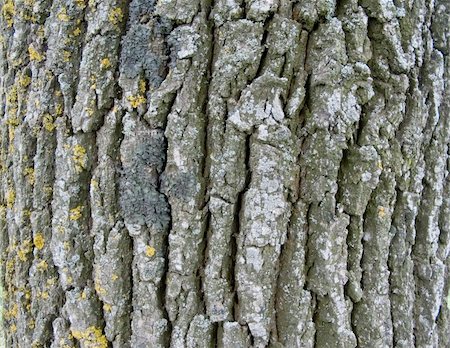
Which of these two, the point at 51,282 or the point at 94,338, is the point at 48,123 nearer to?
the point at 51,282

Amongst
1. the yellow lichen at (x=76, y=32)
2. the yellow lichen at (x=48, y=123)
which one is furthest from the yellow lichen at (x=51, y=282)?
the yellow lichen at (x=76, y=32)

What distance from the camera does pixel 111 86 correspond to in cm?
114

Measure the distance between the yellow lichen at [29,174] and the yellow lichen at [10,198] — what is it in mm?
78

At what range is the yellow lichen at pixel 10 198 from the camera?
129 centimetres

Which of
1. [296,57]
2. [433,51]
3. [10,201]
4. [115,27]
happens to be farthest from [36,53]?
[433,51]

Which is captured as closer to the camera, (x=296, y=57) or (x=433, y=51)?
(x=296, y=57)

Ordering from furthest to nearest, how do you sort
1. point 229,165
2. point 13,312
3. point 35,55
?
1. point 13,312
2. point 35,55
3. point 229,165

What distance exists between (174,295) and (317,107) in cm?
50

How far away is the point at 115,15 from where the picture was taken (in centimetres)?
114

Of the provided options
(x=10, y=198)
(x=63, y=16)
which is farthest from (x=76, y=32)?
(x=10, y=198)

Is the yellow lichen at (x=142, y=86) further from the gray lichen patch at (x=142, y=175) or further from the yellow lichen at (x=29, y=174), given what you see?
the yellow lichen at (x=29, y=174)

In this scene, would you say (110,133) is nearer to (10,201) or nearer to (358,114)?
(10,201)

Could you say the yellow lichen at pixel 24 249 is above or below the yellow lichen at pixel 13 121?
below

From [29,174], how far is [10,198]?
0.11 m
